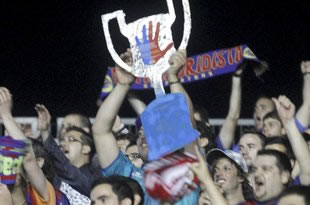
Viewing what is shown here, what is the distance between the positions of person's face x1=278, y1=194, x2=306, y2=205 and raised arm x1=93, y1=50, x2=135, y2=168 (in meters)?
1.14

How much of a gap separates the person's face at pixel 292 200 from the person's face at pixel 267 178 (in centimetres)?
84

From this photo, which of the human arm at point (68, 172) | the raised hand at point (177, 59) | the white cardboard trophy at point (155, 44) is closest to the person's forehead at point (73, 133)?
the human arm at point (68, 172)

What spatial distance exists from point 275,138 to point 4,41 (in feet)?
13.1

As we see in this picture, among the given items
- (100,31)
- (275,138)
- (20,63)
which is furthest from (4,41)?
(275,138)

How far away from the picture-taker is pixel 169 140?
434cm

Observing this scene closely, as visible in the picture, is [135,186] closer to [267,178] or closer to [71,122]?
[267,178]

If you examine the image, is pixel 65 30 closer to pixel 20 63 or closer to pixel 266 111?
pixel 20 63

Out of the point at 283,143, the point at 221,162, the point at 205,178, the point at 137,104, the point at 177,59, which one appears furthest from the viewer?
the point at 137,104

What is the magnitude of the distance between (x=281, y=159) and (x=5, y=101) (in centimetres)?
158

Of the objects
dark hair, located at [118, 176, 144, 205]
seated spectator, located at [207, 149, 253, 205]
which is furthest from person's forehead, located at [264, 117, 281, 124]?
dark hair, located at [118, 176, 144, 205]

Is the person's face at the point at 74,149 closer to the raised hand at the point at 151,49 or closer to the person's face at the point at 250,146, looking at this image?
the person's face at the point at 250,146

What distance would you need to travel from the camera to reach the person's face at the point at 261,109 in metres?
6.81

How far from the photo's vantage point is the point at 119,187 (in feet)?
17.0

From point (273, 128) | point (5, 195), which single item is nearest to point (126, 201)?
point (5, 195)
